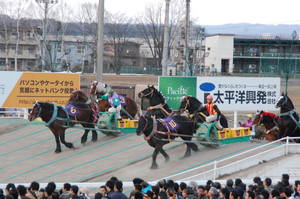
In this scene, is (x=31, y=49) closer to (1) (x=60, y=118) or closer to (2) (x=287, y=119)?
(1) (x=60, y=118)

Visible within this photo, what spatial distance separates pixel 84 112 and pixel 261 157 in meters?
7.66

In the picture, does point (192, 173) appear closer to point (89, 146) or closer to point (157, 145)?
point (157, 145)

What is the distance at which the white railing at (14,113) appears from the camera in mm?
27797

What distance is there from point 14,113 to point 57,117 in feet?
27.5

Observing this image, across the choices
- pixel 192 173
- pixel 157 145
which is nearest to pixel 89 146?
pixel 157 145

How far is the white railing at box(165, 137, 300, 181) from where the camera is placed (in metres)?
16.7

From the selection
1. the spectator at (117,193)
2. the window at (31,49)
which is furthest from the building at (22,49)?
the spectator at (117,193)

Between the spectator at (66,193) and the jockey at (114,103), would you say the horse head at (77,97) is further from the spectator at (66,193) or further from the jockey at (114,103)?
the spectator at (66,193)

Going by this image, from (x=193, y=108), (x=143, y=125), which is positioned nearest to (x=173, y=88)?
(x=193, y=108)

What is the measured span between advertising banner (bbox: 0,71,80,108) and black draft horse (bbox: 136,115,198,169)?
9.45m

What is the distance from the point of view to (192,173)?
17.1 meters

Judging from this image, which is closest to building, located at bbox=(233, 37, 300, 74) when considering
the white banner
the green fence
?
the green fence

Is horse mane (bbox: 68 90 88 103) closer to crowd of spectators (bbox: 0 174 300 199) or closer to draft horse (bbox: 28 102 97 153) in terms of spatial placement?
draft horse (bbox: 28 102 97 153)

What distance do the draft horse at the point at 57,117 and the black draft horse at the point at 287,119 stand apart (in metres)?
7.55
